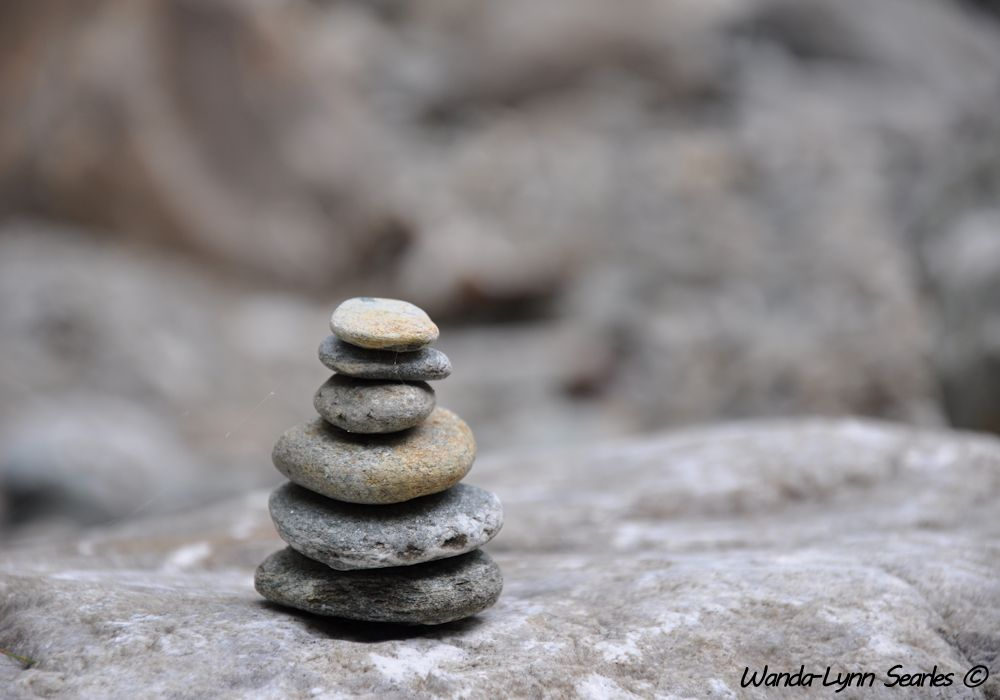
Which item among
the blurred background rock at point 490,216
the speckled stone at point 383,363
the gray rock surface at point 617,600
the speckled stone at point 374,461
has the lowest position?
the gray rock surface at point 617,600

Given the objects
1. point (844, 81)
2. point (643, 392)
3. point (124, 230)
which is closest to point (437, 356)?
point (643, 392)

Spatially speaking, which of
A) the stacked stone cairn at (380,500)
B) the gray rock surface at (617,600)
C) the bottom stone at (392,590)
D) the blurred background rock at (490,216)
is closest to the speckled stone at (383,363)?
the stacked stone cairn at (380,500)

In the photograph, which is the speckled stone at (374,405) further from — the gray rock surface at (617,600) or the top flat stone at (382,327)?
the gray rock surface at (617,600)

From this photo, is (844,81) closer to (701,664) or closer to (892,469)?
(892,469)

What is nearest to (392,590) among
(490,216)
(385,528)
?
(385,528)

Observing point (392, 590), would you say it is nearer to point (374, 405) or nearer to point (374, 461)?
point (374, 461)

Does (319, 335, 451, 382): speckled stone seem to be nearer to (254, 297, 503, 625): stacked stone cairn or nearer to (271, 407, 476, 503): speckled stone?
(254, 297, 503, 625): stacked stone cairn
